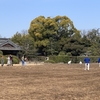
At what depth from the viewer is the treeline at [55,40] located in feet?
206

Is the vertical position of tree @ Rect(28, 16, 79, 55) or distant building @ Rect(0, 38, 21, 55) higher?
tree @ Rect(28, 16, 79, 55)

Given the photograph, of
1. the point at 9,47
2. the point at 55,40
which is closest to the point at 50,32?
the point at 55,40

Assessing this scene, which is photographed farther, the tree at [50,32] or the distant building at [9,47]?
the tree at [50,32]

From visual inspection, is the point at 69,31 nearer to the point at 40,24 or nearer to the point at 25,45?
the point at 40,24

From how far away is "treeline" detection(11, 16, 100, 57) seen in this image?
62.8 meters

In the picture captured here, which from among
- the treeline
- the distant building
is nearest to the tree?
the treeline

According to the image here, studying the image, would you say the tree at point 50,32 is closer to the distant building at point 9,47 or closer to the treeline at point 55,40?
the treeline at point 55,40

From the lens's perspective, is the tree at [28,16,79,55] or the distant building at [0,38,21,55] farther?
the tree at [28,16,79,55]

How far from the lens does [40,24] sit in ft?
227

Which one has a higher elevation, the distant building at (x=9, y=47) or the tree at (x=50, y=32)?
the tree at (x=50, y=32)

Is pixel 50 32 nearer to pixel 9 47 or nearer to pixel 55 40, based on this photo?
pixel 55 40

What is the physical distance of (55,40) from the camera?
6781 cm

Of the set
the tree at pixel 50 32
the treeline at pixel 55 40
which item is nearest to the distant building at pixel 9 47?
the treeline at pixel 55 40

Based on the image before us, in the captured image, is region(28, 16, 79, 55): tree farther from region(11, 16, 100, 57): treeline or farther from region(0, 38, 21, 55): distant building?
region(0, 38, 21, 55): distant building
